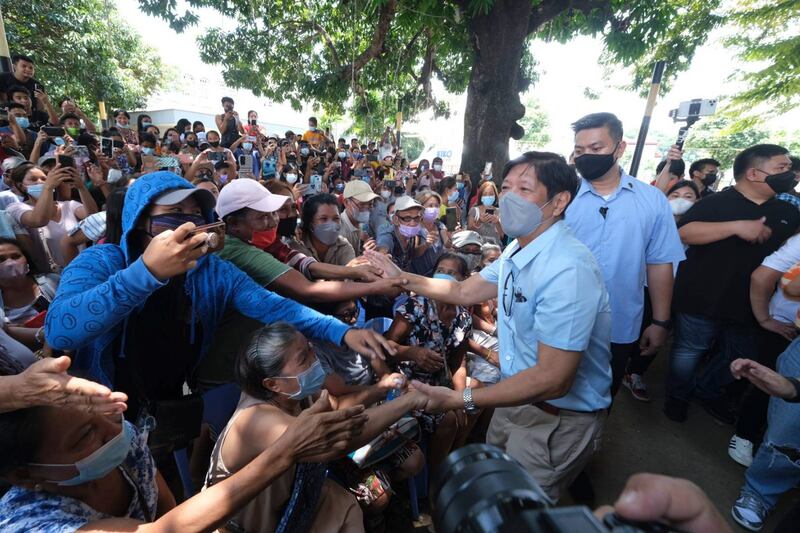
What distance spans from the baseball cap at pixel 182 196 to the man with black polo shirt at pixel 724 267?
3561 mm

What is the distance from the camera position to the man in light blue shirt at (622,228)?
2.40 metres

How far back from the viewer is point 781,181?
2.80m

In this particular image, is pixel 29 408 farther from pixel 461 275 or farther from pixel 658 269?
pixel 658 269

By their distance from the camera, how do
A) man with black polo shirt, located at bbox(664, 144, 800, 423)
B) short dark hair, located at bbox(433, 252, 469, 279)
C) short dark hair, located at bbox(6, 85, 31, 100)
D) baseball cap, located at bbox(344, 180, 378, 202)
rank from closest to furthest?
man with black polo shirt, located at bbox(664, 144, 800, 423) → short dark hair, located at bbox(433, 252, 469, 279) → baseball cap, located at bbox(344, 180, 378, 202) → short dark hair, located at bbox(6, 85, 31, 100)

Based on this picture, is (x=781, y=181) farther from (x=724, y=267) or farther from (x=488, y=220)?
(x=488, y=220)

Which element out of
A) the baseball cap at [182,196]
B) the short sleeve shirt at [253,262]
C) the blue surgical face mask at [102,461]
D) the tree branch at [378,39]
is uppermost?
the tree branch at [378,39]

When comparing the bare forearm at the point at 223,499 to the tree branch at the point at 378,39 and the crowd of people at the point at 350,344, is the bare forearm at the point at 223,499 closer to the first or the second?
the crowd of people at the point at 350,344

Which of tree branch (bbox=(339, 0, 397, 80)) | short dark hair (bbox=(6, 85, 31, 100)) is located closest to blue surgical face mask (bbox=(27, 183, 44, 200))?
short dark hair (bbox=(6, 85, 31, 100))

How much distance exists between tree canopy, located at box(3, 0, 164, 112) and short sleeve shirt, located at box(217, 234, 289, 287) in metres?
14.0

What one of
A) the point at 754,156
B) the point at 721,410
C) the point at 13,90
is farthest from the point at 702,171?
the point at 13,90

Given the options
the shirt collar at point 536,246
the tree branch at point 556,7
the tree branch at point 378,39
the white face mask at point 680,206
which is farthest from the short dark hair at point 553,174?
the tree branch at point 556,7

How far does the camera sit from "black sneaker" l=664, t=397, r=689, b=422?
3.46 meters

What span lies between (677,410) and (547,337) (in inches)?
114

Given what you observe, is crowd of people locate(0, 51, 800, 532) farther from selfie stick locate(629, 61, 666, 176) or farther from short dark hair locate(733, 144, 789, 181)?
selfie stick locate(629, 61, 666, 176)
